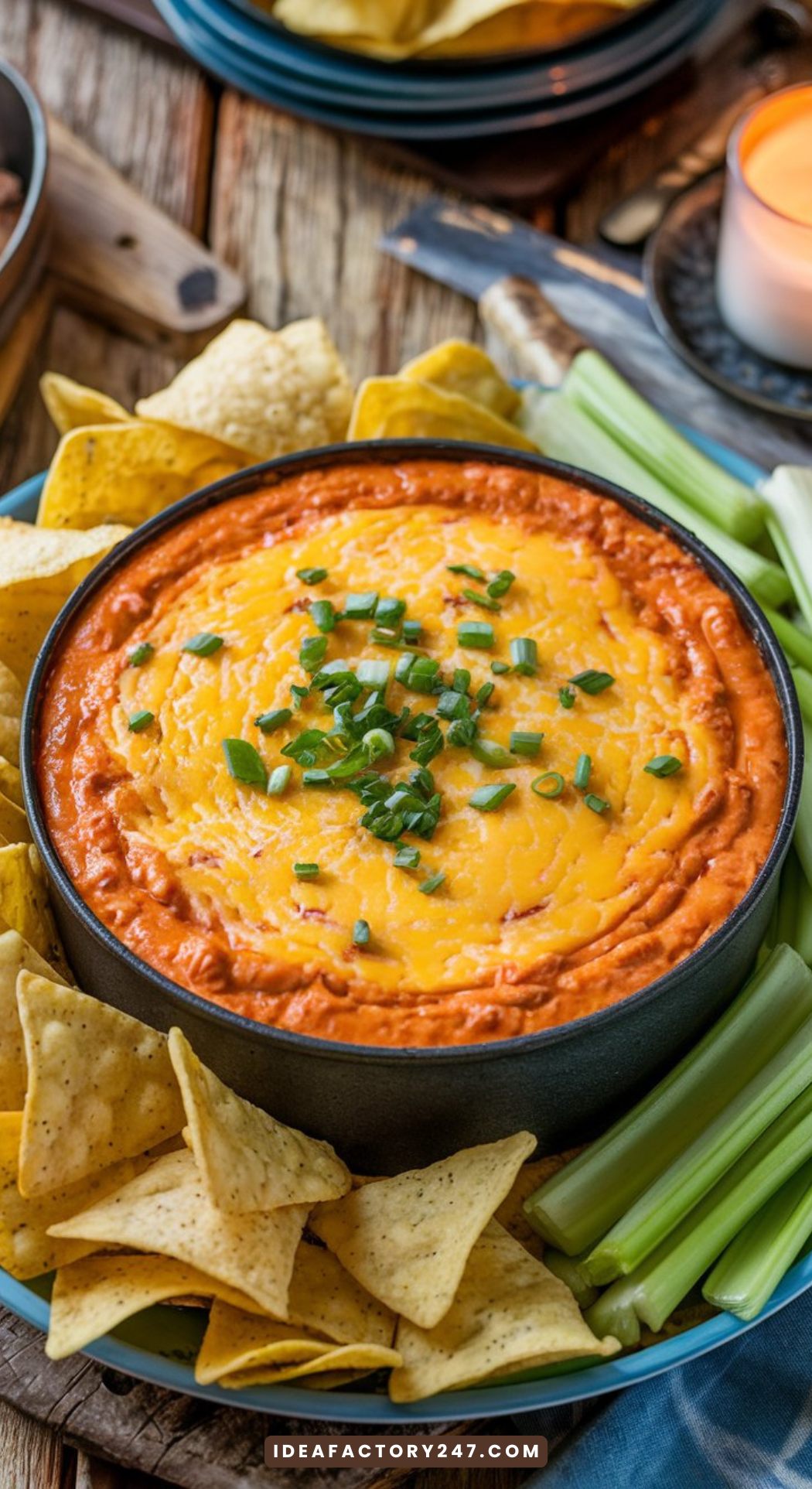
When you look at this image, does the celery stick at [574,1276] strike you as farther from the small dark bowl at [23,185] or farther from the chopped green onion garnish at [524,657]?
the small dark bowl at [23,185]

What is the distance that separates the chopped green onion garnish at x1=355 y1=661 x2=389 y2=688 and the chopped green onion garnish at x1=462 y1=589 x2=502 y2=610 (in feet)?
1.02

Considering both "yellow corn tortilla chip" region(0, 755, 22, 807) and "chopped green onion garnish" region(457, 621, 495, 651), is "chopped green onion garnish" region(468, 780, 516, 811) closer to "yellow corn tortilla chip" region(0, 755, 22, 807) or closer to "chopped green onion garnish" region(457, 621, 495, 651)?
"chopped green onion garnish" region(457, 621, 495, 651)

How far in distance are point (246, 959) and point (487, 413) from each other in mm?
1934

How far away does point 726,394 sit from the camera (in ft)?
17.5

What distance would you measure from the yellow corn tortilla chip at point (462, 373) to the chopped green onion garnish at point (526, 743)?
1.41 meters

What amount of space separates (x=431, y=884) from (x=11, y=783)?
106 cm

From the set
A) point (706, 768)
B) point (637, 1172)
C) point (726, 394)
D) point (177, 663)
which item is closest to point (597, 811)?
point (706, 768)

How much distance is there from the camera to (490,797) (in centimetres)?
356

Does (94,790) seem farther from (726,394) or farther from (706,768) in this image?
(726,394)

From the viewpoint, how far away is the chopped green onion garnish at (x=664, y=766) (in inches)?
145

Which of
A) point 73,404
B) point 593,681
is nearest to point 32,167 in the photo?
point 73,404

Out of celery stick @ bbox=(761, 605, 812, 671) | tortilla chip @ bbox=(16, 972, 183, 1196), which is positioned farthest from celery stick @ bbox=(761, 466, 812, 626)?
tortilla chip @ bbox=(16, 972, 183, 1196)

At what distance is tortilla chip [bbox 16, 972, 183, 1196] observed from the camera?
124 inches

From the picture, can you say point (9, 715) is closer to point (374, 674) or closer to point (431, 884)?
point (374, 674)
